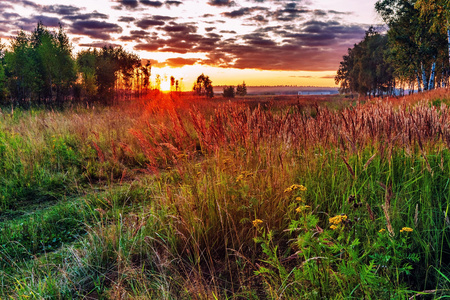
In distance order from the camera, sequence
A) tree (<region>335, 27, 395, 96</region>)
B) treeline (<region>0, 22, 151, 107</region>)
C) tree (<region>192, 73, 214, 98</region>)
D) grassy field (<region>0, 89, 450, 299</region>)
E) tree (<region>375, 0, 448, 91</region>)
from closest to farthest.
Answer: grassy field (<region>0, 89, 450, 299</region>), tree (<region>375, 0, 448, 91</region>), treeline (<region>0, 22, 151, 107</region>), tree (<region>335, 27, 395, 96</region>), tree (<region>192, 73, 214, 98</region>)

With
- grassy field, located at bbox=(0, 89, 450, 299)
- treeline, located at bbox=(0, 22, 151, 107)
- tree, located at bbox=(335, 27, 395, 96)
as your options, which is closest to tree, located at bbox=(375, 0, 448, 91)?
tree, located at bbox=(335, 27, 395, 96)

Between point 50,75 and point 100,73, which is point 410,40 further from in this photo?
point 50,75

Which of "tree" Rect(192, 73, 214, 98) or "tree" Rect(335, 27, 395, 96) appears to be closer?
"tree" Rect(335, 27, 395, 96)

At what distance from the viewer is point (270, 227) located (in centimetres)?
243

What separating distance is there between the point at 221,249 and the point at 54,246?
2.02 m

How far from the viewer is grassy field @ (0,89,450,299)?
171 cm

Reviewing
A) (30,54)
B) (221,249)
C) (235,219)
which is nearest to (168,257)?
(221,249)

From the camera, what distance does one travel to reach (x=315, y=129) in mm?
3207

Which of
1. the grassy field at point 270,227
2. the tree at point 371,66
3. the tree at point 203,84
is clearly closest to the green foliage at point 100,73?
the tree at point 203,84

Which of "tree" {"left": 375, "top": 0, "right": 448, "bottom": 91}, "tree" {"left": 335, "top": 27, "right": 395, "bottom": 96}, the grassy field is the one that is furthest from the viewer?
"tree" {"left": 335, "top": 27, "right": 395, "bottom": 96}

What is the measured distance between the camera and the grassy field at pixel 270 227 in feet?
5.62

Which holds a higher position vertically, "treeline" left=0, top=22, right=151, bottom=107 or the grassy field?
"treeline" left=0, top=22, right=151, bottom=107

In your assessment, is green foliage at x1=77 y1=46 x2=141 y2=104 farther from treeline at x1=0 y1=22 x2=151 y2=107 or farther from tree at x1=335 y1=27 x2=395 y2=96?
tree at x1=335 y1=27 x2=395 y2=96

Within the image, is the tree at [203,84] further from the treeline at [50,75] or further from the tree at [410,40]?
the tree at [410,40]
